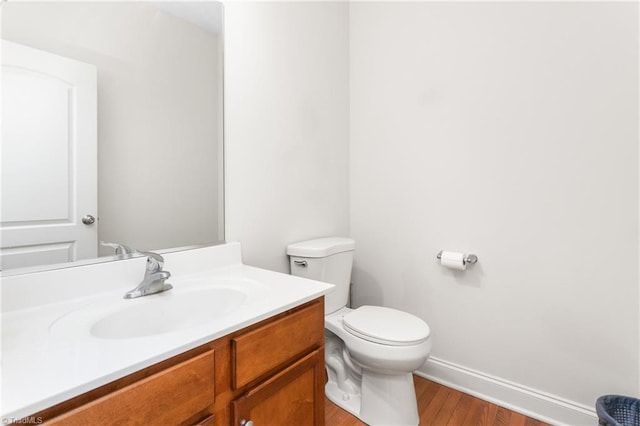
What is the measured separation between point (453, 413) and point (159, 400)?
58.5 inches

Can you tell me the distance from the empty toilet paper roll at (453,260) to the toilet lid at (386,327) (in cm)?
36

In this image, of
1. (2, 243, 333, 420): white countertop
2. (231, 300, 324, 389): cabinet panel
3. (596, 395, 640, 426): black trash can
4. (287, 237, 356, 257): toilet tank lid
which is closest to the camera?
(2, 243, 333, 420): white countertop

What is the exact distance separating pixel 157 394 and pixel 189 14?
4.47 ft

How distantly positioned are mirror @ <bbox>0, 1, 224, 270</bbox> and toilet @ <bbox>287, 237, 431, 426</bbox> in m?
0.55

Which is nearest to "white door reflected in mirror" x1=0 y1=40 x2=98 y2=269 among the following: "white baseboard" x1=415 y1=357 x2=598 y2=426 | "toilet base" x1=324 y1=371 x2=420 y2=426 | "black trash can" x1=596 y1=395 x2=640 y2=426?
"toilet base" x1=324 y1=371 x2=420 y2=426

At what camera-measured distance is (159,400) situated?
2.07 ft

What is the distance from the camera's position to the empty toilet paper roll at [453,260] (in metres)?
1.67

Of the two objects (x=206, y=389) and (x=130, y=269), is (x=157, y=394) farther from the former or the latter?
(x=130, y=269)

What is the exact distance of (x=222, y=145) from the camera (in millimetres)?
1396

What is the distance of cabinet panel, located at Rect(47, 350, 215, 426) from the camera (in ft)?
1.79

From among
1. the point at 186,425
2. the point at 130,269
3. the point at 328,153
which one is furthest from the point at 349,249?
the point at 186,425

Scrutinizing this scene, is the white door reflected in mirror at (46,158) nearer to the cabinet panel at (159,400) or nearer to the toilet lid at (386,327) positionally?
the cabinet panel at (159,400)

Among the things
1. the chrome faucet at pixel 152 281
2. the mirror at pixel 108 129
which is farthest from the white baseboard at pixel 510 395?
the chrome faucet at pixel 152 281

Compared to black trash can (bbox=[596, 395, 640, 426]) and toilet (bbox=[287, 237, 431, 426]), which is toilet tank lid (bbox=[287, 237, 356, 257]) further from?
black trash can (bbox=[596, 395, 640, 426])
